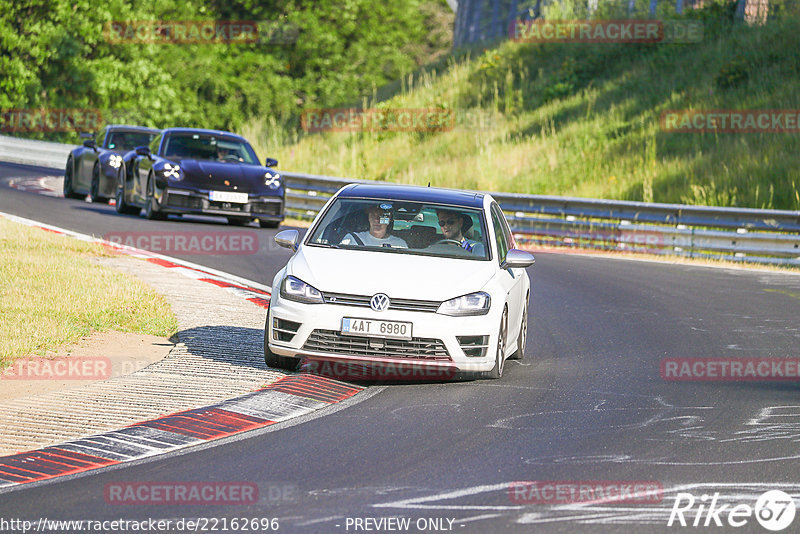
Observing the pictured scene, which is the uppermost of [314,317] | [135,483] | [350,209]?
[350,209]

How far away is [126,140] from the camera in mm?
25891

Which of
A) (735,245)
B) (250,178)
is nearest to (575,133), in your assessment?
(735,245)

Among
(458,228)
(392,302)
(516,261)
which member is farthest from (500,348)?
(458,228)

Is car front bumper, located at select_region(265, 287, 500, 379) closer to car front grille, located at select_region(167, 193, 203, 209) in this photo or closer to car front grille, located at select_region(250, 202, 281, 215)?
car front grille, located at select_region(167, 193, 203, 209)

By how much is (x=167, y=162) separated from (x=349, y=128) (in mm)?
19857

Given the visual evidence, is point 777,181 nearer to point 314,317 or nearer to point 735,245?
point 735,245

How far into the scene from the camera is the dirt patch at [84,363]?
8945 millimetres

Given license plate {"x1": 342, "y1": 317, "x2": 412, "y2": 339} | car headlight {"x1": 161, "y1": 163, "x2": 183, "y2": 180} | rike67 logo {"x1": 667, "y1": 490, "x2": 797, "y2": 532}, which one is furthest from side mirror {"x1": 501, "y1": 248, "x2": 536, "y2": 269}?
car headlight {"x1": 161, "y1": 163, "x2": 183, "y2": 180}

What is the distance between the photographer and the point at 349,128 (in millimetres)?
40531

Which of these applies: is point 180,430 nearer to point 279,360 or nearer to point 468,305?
point 279,360

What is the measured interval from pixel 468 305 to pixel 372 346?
2.65 ft

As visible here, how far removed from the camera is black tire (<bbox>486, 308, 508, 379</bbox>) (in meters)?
9.68

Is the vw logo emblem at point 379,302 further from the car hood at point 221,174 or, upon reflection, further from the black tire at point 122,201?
the black tire at point 122,201

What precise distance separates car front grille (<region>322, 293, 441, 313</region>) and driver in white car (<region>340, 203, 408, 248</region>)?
0.98 meters
